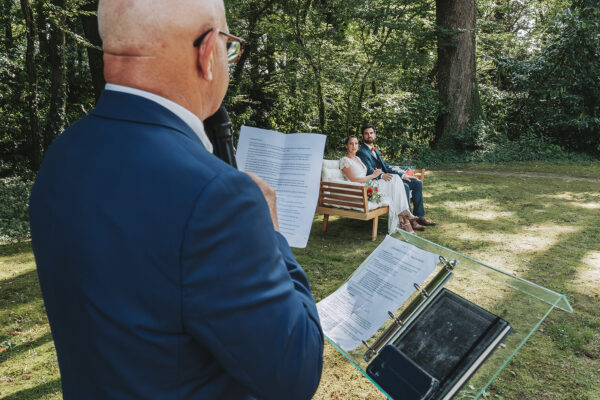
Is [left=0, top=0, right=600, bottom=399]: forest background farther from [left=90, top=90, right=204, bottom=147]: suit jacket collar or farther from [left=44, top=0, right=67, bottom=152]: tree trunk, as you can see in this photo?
[left=90, top=90, right=204, bottom=147]: suit jacket collar

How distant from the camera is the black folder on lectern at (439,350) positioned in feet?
4.48

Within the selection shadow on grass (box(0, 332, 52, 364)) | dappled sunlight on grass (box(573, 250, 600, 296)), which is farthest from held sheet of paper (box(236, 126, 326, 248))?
dappled sunlight on grass (box(573, 250, 600, 296))

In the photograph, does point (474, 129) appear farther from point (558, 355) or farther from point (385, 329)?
point (385, 329)

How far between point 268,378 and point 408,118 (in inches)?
591

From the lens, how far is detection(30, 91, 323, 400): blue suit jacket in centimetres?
77

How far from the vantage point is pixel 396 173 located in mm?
7961

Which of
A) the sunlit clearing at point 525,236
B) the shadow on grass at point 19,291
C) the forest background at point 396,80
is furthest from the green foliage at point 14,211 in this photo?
the sunlit clearing at point 525,236

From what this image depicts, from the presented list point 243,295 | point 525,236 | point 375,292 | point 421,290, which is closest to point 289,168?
point 375,292

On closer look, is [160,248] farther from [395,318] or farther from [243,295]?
[395,318]

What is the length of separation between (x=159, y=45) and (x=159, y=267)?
0.45m

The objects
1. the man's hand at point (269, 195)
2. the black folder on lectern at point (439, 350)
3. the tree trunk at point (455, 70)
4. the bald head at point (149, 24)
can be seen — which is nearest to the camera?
the bald head at point (149, 24)

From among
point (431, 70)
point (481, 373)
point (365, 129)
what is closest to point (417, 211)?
point (365, 129)

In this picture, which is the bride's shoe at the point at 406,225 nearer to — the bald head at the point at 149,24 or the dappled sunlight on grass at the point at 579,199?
the dappled sunlight on grass at the point at 579,199

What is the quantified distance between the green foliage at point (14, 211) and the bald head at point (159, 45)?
27.6 ft
